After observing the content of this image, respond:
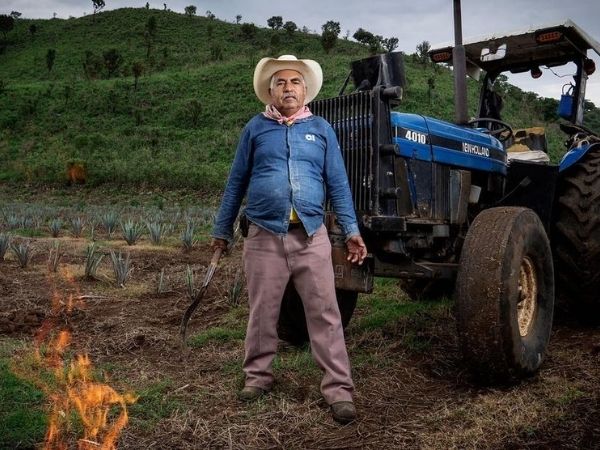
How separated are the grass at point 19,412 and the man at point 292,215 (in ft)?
3.54

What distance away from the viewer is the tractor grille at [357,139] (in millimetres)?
3873

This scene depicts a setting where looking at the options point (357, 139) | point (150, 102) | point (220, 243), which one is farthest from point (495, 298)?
point (150, 102)

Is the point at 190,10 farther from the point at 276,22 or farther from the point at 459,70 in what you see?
the point at 459,70

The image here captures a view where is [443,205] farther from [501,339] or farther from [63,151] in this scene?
[63,151]

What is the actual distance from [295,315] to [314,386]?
741 millimetres

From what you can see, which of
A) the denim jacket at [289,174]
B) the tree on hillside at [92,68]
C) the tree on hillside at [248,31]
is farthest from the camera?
the tree on hillside at [248,31]

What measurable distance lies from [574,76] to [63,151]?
3047 centimetres

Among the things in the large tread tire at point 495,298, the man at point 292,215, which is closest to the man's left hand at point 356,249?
the man at point 292,215

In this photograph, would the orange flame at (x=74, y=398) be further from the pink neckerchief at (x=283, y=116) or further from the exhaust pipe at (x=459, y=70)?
the exhaust pipe at (x=459, y=70)

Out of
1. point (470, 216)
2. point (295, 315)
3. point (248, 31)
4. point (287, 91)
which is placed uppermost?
point (248, 31)

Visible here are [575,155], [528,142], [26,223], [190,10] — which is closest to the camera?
[575,155]

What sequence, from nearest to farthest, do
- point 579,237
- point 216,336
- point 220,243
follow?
point 220,243, point 579,237, point 216,336

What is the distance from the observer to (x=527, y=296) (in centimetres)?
406

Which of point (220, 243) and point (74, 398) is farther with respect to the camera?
point (220, 243)
